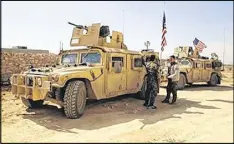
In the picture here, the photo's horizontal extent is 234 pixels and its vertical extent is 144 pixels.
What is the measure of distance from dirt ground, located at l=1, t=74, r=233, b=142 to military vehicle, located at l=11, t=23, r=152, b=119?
1.37 ft

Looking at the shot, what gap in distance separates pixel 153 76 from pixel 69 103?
2.71 meters

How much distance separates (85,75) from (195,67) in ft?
29.4

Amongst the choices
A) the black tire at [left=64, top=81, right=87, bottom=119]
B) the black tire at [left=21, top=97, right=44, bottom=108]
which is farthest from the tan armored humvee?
the black tire at [left=64, top=81, right=87, bottom=119]

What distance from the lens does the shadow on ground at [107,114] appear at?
5926mm

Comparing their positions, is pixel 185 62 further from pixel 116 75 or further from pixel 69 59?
pixel 69 59

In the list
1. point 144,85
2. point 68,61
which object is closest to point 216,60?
point 144,85

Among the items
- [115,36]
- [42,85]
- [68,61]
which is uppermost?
[115,36]

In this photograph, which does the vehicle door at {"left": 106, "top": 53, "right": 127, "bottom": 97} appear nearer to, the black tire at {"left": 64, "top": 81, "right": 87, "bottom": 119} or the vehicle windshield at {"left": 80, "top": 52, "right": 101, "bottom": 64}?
the vehicle windshield at {"left": 80, "top": 52, "right": 101, "bottom": 64}

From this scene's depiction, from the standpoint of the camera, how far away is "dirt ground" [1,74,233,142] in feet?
16.3

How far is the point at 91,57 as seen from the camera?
7574 mm

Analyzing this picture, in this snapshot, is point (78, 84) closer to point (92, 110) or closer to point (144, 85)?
point (92, 110)

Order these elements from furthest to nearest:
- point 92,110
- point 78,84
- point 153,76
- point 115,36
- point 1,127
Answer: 1. point 115,36
2. point 153,76
3. point 92,110
4. point 78,84
5. point 1,127

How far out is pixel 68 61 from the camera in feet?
26.2

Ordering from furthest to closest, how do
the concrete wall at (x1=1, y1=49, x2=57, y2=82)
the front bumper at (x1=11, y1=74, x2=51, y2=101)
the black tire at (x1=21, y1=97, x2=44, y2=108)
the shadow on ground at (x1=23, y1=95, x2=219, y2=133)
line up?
the concrete wall at (x1=1, y1=49, x2=57, y2=82) < the black tire at (x1=21, y1=97, x2=44, y2=108) < the front bumper at (x1=11, y1=74, x2=51, y2=101) < the shadow on ground at (x1=23, y1=95, x2=219, y2=133)
